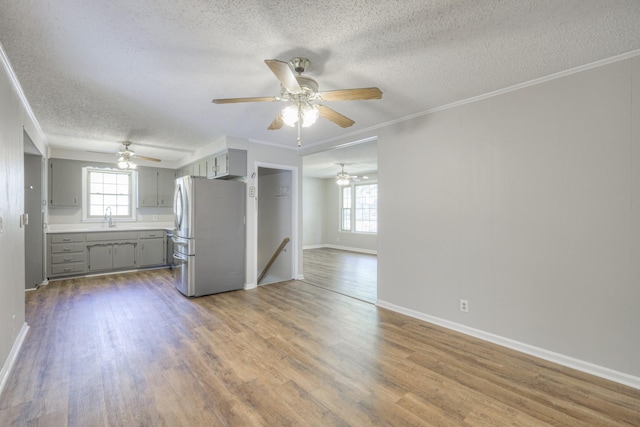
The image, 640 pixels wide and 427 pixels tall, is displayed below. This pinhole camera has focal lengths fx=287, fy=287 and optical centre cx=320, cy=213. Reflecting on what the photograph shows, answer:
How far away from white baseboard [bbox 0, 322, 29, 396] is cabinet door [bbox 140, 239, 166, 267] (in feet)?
10.0

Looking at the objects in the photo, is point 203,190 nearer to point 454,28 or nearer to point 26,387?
point 26,387

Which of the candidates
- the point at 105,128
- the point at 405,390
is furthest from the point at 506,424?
the point at 105,128

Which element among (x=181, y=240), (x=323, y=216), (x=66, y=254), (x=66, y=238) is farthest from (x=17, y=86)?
(x=323, y=216)

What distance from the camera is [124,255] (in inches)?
228

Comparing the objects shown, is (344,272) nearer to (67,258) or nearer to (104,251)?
(104,251)

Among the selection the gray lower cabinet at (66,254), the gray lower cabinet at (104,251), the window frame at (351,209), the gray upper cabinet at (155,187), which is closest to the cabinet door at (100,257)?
the gray lower cabinet at (104,251)

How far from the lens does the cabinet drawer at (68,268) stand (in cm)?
513

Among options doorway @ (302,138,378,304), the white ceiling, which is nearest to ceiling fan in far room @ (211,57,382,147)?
the white ceiling

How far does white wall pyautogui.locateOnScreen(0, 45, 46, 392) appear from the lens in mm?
2141

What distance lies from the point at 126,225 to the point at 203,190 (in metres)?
3.22

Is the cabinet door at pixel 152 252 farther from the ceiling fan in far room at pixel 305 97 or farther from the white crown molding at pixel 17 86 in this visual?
the ceiling fan in far room at pixel 305 97

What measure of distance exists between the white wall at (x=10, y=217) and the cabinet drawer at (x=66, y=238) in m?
2.87

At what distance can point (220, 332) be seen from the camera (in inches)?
120

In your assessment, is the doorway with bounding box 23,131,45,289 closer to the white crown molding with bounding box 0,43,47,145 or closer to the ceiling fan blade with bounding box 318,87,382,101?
the white crown molding with bounding box 0,43,47,145
